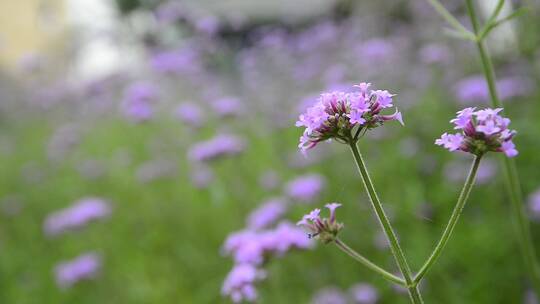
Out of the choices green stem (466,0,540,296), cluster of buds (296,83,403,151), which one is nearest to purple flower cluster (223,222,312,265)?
green stem (466,0,540,296)

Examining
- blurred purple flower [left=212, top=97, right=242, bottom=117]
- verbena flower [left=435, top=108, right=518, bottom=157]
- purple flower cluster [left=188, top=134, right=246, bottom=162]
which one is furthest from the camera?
blurred purple flower [left=212, top=97, right=242, bottom=117]

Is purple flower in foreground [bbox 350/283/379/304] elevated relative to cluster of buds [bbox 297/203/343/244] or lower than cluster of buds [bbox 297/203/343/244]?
elevated

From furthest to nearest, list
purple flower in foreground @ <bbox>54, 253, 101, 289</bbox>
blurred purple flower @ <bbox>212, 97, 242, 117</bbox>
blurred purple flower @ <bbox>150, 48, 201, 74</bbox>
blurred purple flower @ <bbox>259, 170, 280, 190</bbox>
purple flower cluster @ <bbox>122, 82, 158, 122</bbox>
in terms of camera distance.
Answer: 1. blurred purple flower @ <bbox>150, 48, 201, 74</bbox>
2. purple flower cluster @ <bbox>122, 82, 158, 122</bbox>
3. blurred purple flower @ <bbox>259, 170, 280, 190</bbox>
4. blurred purple flower @ <bbox>212, 97, 242, 117</bbox>
5. purple flower in foreground @ <bbox>54, 253, 101, 289</bbox>

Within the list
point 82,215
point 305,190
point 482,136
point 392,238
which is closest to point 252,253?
point 392,238

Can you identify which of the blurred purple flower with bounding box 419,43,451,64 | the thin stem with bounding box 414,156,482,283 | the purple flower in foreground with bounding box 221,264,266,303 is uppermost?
the blurred purple flower with bounding box 419,43,451,64

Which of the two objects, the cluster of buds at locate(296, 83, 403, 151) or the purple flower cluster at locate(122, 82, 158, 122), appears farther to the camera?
the purple flower cluster at locate(122, 82, 158, 122)

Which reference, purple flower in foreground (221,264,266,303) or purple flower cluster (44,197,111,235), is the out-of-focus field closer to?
purple flower cluster (44,197,111,235)

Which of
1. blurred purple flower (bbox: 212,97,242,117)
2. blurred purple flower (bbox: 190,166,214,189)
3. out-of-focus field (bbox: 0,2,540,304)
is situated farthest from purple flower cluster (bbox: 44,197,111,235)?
blurred purple flower (bbox: 212,97,242,117)

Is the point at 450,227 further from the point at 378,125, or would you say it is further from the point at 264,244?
the point at 264,244
